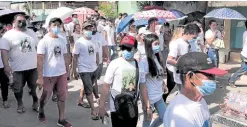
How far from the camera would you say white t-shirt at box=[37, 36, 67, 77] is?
201 inches

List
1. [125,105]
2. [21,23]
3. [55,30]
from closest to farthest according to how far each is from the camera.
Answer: [125,105], [55,30], [21,23]

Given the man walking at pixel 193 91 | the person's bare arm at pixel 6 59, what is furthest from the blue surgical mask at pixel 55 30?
the man walking at pixel 193 91

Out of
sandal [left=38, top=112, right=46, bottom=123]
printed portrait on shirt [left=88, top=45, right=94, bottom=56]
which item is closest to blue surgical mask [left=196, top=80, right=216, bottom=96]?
printed portrait on shirt [left=88, top=45, right=94, bottom=56]

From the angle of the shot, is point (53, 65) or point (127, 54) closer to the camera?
point (127, 54)

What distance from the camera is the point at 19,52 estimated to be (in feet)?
18.6

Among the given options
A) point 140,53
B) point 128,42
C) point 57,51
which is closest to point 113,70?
point 128,42

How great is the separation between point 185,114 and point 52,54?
11.1 feet

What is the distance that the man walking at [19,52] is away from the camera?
5586 mm

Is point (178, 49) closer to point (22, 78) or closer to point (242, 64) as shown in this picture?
point (22, 78)

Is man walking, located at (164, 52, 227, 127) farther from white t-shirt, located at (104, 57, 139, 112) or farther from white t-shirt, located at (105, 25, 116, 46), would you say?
white t-shirt, located at (105, 25, 116, 46)

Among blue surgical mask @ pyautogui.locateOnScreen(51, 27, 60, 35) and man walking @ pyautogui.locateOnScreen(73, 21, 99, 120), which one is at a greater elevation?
blue surgical mask @ pyautogui.locateOnScreen(51, 27, 60, 35)

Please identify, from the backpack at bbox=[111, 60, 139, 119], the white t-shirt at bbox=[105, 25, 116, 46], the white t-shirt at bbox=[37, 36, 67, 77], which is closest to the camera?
the backpack at bbox=[111, 60, 139, 119]

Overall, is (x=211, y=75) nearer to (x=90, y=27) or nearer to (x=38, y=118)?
(x=90, y=27)

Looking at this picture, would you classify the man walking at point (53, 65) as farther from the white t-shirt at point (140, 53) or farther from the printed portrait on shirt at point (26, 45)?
the white t-shirt at point (140, 53)
